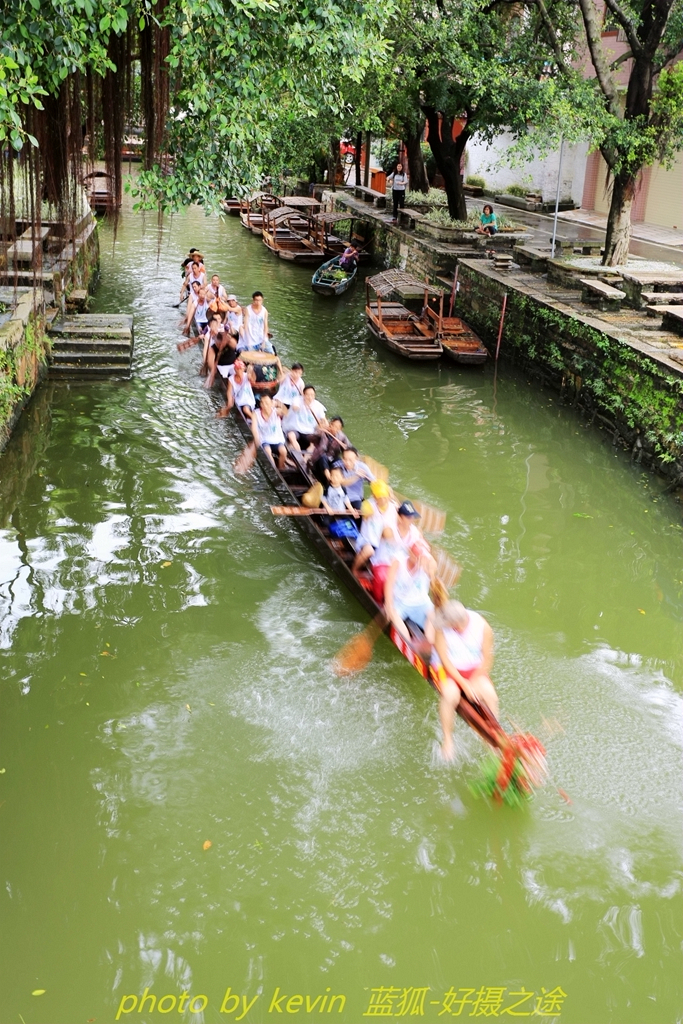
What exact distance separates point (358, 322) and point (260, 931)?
14.4 meters

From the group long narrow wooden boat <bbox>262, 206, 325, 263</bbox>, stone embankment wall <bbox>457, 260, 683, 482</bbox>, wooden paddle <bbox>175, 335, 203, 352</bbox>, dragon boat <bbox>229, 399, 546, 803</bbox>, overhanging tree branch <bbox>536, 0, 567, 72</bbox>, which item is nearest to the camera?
dragon boat <bbox>229, 399, 546, 803</bbox>

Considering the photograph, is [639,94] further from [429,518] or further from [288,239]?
[288,239]

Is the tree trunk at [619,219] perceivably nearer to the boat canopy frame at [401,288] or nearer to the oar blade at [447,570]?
the boat canopy frame at [401,288]

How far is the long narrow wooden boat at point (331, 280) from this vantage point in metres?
19.4

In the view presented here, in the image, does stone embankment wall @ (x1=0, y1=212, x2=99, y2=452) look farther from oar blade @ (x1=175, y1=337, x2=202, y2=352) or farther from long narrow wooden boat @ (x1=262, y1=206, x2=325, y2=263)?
long narrow wooden boat @ (x1=262, y1=206, x2=325, y2=263)

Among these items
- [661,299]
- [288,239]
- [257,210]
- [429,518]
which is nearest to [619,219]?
[661,299]

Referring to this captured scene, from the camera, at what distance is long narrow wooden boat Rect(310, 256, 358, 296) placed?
63.6 ft

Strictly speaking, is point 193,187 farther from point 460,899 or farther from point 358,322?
point 358,322

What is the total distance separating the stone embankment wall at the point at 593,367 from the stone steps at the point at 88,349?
649 centimetres

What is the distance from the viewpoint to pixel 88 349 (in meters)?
13.4

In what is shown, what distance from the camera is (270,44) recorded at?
311 inches

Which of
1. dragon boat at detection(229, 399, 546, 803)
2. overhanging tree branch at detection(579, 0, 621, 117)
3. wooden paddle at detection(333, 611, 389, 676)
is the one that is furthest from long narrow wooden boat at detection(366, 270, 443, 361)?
wooden paddle at detection(333, 611, 389, 676)

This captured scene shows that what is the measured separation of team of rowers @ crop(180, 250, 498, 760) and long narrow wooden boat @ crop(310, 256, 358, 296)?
6.75 meters

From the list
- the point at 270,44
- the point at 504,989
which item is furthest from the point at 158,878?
the point at 270,44
